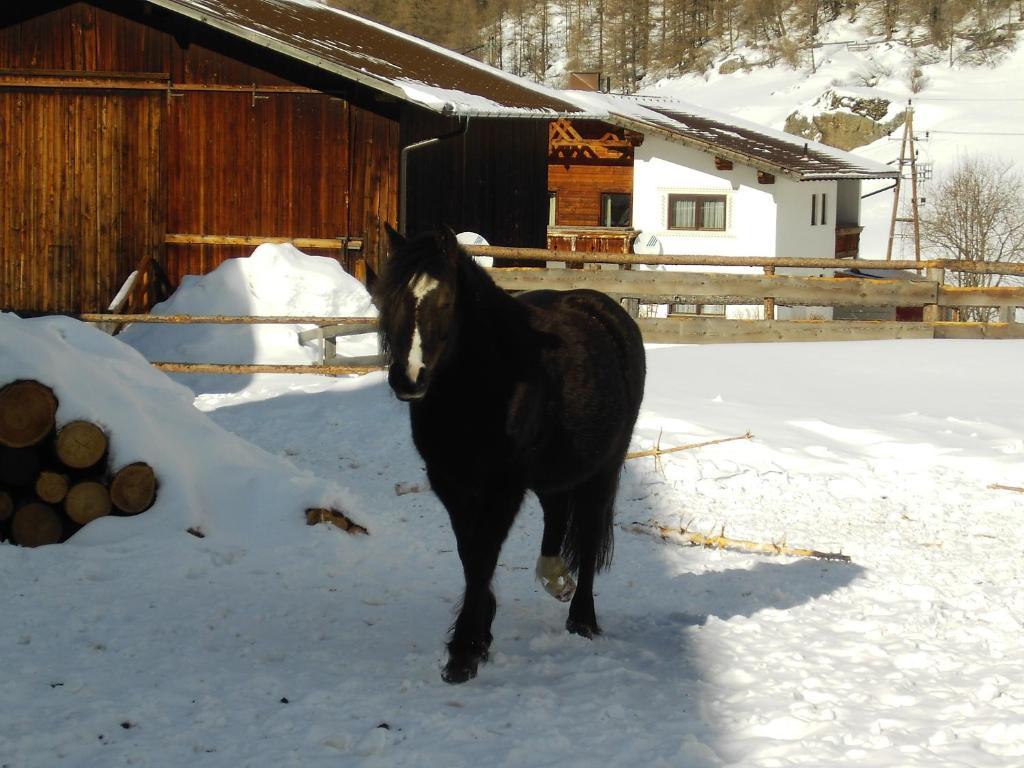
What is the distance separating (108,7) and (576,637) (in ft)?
46.2

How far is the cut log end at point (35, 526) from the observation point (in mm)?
6426

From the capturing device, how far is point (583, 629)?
5691 mm

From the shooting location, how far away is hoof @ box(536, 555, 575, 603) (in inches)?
232

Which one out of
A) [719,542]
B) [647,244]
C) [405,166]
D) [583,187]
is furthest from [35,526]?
[583,187]

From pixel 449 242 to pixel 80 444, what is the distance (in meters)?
2.77

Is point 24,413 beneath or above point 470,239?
beneath

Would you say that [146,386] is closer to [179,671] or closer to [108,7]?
[179,671]

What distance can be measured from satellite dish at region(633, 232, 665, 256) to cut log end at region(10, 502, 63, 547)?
103 feet

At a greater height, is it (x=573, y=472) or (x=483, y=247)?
(x=483, y=247)

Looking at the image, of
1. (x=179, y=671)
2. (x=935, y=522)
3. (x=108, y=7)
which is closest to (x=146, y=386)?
(x=179, y=671)

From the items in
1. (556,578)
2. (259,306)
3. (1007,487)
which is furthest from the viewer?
(259,306)

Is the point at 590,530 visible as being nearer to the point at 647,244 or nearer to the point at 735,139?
the point at 647,244

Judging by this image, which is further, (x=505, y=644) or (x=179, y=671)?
(x=505, y=644)

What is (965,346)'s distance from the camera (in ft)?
47.9
